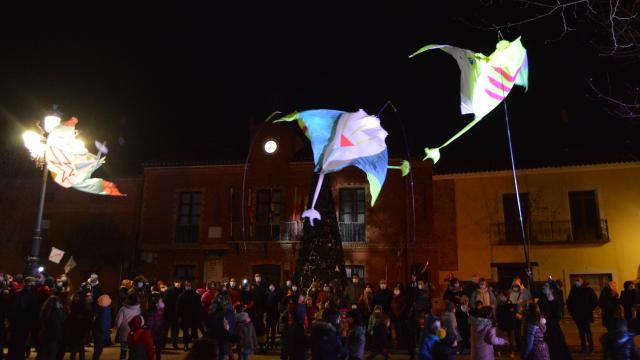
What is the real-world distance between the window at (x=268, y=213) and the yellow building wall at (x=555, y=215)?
7.87 m

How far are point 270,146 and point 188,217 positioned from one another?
5.44 m

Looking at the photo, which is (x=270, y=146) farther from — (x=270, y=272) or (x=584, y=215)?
(x=584, y=215)

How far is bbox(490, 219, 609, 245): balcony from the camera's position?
2053 cm

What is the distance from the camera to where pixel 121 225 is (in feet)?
85.9

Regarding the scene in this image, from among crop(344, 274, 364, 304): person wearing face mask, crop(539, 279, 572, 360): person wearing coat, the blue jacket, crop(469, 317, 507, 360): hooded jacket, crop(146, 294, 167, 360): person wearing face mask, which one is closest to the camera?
the blue jacket

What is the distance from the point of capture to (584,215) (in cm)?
2111

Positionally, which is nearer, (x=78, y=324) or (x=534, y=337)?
(x=534, y=337)

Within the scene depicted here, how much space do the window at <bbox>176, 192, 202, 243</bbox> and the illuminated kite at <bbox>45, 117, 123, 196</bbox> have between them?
1219 cm

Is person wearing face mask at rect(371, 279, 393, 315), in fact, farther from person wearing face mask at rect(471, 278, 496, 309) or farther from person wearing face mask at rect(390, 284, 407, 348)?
person wearing face mask at rect(471, 278, 496, 309)

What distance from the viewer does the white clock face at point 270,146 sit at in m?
25.6

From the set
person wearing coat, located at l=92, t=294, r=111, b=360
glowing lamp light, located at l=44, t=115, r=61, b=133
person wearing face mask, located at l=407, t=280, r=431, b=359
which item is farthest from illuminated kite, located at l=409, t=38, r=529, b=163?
glowing lamp light, located at l=44, t=115, r=61, b=133

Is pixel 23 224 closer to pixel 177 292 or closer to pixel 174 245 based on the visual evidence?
pixel 174 245

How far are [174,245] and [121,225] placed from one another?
9.91 feet

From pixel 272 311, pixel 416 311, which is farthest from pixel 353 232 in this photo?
pixel 416 311
